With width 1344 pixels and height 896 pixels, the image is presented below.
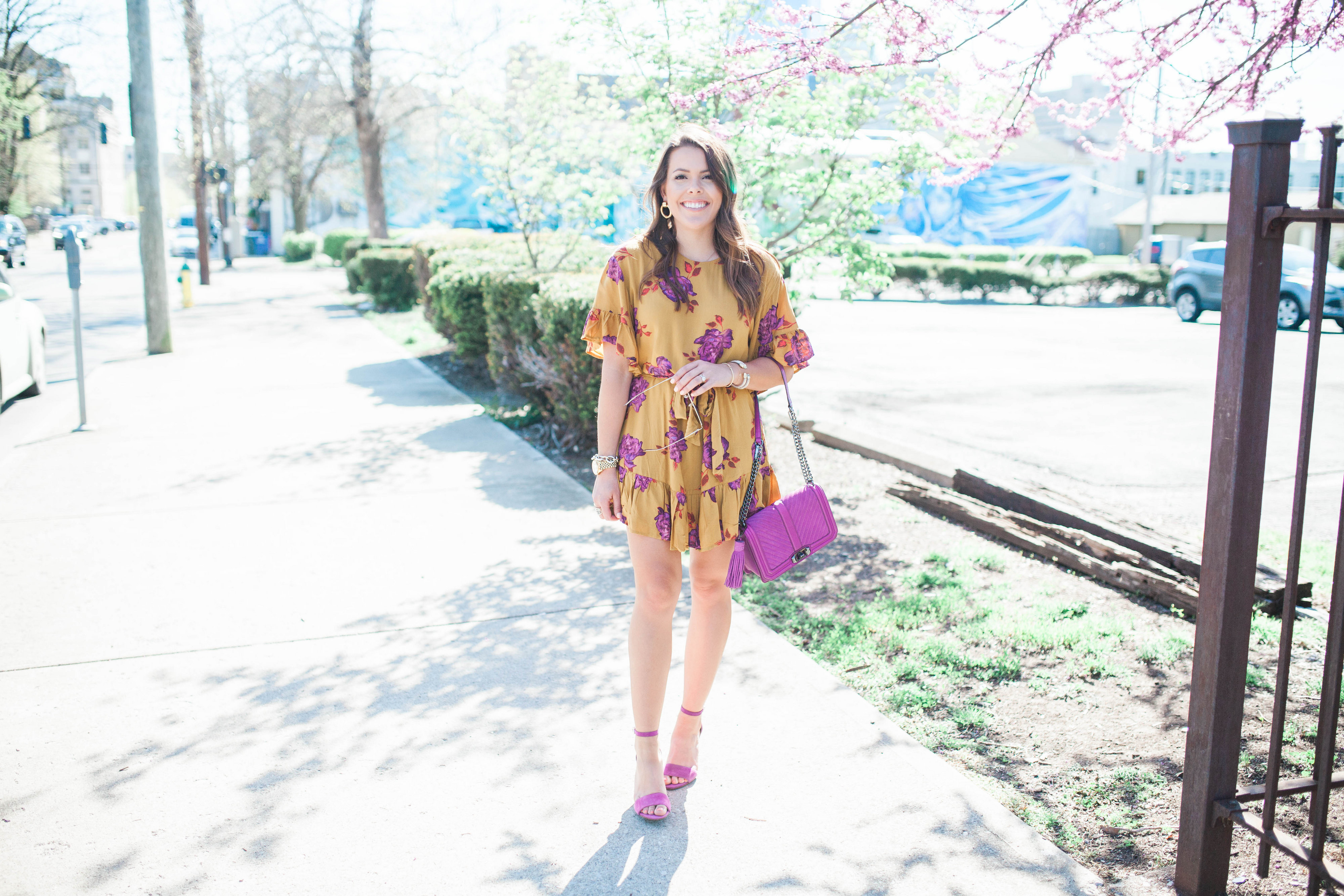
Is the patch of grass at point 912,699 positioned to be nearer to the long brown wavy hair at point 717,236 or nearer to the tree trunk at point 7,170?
the long brown wavy hair at point 717,236

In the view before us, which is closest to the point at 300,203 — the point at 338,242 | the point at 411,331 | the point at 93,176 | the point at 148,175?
the point at 338,242

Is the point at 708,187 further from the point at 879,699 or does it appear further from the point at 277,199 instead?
the point at 277,199

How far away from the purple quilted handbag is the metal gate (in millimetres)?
970

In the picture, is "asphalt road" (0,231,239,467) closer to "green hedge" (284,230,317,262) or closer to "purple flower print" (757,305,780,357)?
"green hedge" (284,230,317,262)

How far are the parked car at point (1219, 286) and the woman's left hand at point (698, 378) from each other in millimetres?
17321

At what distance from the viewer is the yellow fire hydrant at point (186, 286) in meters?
19.2

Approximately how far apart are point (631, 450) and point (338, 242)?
34028mm

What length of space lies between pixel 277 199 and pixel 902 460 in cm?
5788

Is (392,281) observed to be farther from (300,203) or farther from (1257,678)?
(300,203)

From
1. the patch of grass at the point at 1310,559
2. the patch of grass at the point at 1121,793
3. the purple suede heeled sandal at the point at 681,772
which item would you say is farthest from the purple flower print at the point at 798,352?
the patch of grass at the point at 1310,559

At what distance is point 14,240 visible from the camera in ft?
126

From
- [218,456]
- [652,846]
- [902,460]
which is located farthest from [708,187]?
[218,456]

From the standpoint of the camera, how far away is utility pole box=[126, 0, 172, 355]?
12.1 m

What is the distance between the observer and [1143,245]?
3347 cm
